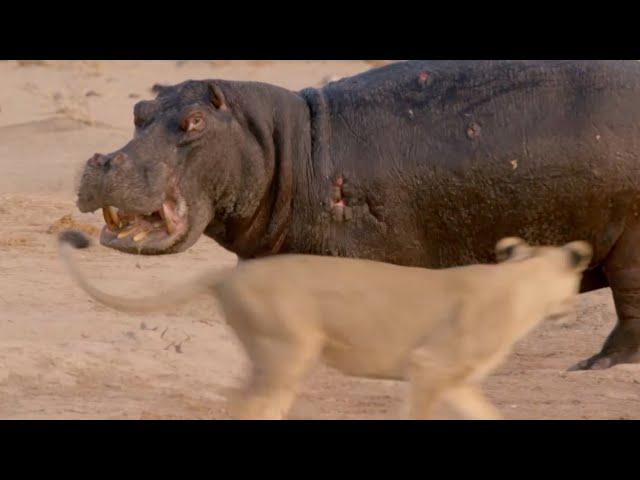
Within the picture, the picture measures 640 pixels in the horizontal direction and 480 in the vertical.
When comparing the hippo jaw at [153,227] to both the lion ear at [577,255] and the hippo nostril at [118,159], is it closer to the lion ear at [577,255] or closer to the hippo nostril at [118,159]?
the hippo nostril at [118,159]

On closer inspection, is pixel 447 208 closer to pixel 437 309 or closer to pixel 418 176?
pixel 418 176

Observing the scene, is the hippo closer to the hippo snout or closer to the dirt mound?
the hippo snout

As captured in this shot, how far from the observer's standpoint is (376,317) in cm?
621

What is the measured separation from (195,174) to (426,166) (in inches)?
49.2

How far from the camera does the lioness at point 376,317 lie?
6.00 m

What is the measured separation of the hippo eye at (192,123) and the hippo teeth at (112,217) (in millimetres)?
569

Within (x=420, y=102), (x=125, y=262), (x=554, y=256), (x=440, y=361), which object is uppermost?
(x=420, y=102)

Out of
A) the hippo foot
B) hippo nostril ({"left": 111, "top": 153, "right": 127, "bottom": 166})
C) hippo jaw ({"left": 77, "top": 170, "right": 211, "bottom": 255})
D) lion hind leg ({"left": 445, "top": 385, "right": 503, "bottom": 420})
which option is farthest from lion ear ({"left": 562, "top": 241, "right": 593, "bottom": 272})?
hippo nostril ({"left": 111, "top": 153, "right": 127, "bottom": 166})

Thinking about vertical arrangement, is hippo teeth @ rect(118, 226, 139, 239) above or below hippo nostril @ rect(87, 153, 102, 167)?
below

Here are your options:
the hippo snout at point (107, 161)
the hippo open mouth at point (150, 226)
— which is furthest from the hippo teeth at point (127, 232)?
the hippo snout at point (107, 161)

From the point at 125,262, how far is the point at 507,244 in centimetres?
439

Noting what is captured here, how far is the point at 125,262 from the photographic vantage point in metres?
10.6

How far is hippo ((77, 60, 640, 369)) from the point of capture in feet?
24.1

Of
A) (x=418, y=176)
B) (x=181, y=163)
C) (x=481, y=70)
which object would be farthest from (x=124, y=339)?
(x=481, y=70)
